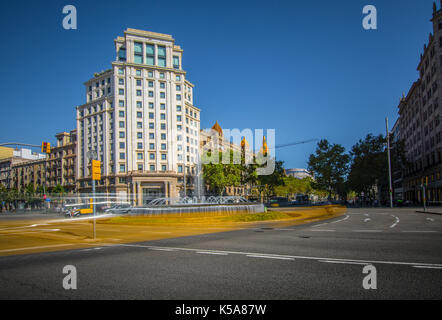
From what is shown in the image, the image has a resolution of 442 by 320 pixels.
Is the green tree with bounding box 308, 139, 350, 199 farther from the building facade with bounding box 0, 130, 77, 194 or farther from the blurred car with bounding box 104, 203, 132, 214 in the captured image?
the building facade with bounding box 0, 130, 77, 194

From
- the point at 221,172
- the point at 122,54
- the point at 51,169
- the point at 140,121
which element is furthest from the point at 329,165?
the point at 51,169

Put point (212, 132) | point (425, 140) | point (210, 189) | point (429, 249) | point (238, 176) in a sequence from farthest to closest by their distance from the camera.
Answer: point (212, 132) → point (210, 189) → point (238, 176) → point (425, 140) → point (429, 249)

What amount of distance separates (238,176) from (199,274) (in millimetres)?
72989

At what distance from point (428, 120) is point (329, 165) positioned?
2022 cm

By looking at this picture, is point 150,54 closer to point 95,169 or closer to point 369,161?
point 369,161

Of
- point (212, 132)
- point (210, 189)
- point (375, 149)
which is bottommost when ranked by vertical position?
point (210, 189)

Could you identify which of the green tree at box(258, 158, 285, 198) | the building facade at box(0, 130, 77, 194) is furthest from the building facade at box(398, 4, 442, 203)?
the building facade at box(0, 130, 77, 194)

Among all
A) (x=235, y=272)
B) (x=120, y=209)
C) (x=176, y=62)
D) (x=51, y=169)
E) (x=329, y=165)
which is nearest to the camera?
(x=235, y=272)

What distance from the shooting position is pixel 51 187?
87.3 metres

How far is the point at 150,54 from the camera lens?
70.8 m

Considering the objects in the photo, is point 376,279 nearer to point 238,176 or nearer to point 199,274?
point 199,274
